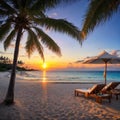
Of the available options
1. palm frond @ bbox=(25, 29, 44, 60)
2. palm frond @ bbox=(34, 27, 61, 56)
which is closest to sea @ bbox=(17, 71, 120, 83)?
palm frond @ bbox=(25, 29, 44, 60)

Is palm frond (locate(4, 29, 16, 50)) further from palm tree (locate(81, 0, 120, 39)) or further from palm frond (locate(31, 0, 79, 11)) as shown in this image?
palm tree (locate(81, 0, 120, 39))

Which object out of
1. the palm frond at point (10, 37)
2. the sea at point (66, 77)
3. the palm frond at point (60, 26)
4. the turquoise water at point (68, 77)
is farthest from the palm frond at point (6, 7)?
the turquoise water at point (68, 77)

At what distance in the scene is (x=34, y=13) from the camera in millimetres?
7293

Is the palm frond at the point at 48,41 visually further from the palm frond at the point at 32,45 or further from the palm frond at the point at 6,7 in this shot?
the palm frond at the point at 6,7

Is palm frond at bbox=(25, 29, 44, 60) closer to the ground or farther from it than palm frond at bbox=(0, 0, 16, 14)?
closer to the ground

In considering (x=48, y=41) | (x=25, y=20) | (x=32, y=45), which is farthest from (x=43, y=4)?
(x=32, y=45)

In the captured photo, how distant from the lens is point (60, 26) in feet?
25.7

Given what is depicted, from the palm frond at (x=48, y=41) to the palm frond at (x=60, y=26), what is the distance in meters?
0.99

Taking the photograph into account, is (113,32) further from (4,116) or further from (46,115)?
(4,116)

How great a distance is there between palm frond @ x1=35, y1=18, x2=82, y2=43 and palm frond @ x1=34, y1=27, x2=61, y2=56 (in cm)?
99

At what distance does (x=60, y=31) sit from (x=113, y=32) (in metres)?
4.51

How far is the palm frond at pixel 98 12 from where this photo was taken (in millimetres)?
5836

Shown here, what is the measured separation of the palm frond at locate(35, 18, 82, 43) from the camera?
25.4 ft

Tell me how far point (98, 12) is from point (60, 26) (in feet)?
7.26
